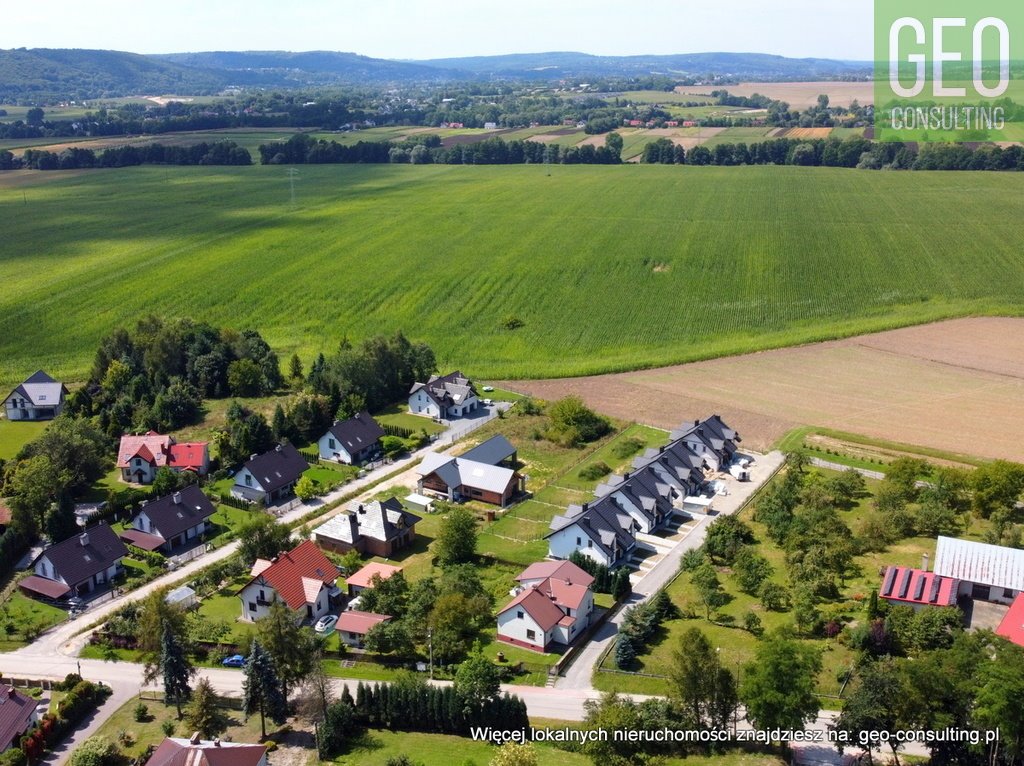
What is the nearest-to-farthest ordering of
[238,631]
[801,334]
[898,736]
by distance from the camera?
[898,736] → [238,631] → [801,334]

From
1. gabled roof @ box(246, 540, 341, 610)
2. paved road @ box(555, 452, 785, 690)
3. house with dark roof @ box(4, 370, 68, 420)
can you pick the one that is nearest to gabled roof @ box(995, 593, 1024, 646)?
paved road @ box(555, 452, 785, 690)

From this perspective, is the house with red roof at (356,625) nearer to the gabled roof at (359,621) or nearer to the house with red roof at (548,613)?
the gabled roof at (359,621)

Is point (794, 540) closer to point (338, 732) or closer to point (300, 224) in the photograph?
point (338, 732)

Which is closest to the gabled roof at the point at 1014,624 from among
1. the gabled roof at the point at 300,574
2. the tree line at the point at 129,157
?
the gabled roof at the point at 300,574

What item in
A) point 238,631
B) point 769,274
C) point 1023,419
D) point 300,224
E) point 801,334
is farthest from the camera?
point 300,224

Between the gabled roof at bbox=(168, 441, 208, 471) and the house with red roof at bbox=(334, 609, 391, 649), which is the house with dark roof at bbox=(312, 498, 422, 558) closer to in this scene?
the house with red roof at bbox=(334, 609, 391, 649)

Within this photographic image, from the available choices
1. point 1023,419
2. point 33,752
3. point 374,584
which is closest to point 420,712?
point 374,584
